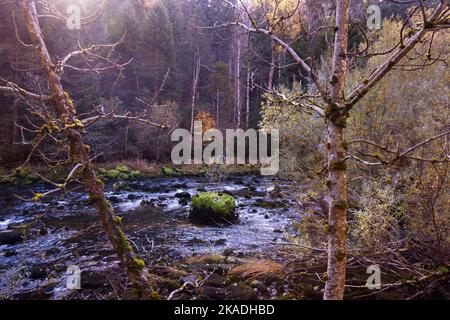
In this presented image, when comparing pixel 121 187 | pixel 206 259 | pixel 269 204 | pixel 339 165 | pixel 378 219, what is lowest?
pixel 206 259

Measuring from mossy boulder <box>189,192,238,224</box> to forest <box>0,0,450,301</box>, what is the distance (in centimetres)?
6

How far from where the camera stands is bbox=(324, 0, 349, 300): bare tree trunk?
2801 mm

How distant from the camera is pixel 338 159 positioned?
2803mm

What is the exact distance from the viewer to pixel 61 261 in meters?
8.98

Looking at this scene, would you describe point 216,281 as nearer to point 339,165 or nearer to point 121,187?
point 339,165

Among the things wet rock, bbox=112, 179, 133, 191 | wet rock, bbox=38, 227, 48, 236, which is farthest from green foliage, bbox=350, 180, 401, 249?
wet rock, bbox=112, 179, 133, 191

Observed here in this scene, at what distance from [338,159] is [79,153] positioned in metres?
Result: 2.74

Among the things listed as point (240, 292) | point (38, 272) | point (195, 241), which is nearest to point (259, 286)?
point (240, 292)

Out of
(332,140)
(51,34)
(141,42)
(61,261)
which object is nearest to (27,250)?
(61,261)

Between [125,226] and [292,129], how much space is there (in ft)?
25.2

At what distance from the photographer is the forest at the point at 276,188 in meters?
3.00

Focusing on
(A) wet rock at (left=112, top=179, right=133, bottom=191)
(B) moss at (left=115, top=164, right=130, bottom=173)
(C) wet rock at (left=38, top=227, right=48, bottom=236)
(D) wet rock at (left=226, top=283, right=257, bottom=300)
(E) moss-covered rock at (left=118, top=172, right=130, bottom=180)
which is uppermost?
(B) moss at (left=115, top=164, right=130, bottom=173)

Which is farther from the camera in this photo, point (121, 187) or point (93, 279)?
point (121, 187)

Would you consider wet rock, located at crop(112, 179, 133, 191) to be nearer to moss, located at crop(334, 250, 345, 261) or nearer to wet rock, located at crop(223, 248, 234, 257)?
wet rock, located at crop(223, 248, 234, 257)
